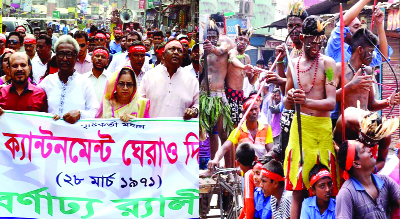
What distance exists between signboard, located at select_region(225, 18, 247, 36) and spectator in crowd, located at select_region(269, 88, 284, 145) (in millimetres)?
615

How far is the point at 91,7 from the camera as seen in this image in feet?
176

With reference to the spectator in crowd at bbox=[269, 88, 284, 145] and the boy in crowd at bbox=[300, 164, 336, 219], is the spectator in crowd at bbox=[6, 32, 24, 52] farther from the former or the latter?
the boy in crowd at bbox=[300, 164, 336, 219]

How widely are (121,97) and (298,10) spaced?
2136 millimetres

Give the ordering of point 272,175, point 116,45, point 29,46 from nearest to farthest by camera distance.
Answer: point 272,175 → point 29,46 → point 116,45

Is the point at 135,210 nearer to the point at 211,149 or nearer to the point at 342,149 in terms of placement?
the point at 211,149

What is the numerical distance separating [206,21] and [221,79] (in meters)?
0.54

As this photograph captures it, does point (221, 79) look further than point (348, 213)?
Yes

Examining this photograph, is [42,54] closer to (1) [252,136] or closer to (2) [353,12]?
(1) [252,136]

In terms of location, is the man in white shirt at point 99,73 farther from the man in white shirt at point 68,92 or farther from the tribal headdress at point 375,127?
the tribal headdress at point 375,127

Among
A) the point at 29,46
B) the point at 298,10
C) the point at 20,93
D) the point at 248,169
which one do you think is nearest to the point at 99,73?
the point at 20,93

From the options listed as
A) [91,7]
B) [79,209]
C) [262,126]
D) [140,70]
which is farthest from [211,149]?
[91,7]

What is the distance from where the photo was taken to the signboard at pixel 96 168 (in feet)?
21.1

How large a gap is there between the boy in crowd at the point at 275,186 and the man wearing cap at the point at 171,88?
152cm

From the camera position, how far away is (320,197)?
500 centimetres
